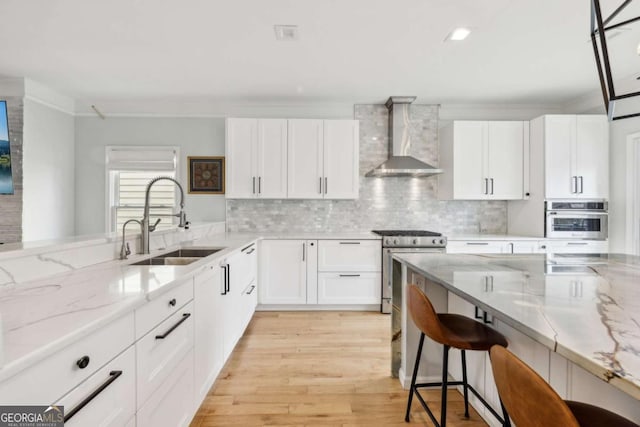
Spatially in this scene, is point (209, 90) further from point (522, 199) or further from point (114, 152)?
point (522, 199)

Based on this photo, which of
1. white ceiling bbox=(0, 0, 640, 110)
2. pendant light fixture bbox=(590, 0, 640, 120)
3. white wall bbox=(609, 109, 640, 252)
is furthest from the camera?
white wall bbox=(609, 109, 640, 252)

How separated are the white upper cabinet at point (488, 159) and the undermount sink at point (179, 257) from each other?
308 cm

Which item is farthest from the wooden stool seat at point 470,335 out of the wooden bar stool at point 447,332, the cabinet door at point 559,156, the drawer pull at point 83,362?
the cabinet door at point 559,156

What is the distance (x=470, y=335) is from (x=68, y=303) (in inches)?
64.3

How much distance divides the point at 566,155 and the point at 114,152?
5673mm

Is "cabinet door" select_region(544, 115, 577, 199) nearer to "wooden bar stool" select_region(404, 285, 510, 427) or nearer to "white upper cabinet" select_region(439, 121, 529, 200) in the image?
"white upper cabinet" select_region(439, 121, 529, 200)

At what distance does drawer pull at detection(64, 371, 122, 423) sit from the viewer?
Answer: 0.82 meters

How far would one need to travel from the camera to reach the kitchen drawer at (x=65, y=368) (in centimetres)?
69

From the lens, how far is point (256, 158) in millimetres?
4008

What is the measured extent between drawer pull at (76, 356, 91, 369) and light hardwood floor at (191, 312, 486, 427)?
1.22m

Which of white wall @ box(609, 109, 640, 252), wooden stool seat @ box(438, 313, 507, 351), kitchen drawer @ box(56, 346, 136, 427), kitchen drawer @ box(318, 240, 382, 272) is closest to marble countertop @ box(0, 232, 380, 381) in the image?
kitchen drawer @ box(56, 346, 136, 427)

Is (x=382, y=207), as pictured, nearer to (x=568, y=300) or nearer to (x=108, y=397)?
(x=568, y=300)

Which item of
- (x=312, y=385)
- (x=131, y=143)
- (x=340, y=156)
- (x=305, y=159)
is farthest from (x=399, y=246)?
(x=131, y=143)

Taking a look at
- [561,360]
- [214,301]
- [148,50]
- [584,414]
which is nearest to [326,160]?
[148,50]
